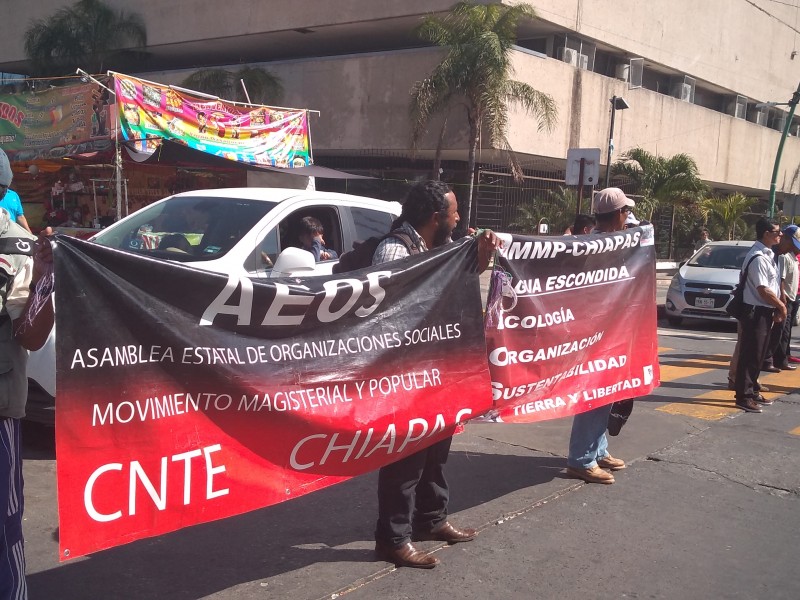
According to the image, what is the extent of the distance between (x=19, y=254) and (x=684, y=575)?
11.6 feet

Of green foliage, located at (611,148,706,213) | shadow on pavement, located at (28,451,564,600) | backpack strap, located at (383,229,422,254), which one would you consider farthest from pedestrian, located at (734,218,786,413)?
green foliage, located at (611,148,706,213)

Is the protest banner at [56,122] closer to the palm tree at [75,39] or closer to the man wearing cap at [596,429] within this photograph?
the man wearing cap at [596,429]

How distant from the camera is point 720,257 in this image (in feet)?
52.5

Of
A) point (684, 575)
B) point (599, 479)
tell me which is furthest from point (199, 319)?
point (599, 479)

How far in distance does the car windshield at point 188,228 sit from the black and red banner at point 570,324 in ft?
7.88

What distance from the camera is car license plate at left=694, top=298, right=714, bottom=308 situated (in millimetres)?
14992

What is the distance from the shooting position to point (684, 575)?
4207 mm

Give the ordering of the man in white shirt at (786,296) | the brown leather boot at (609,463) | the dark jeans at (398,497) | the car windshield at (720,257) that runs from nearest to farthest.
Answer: the dark jeans at (398,497) < the brown leather boot at (609,463) < the man in white shirt at (786,296) < the car windshield at (720,257)

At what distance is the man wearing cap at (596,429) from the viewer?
18.2ft

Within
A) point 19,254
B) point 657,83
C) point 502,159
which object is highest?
point 657,83

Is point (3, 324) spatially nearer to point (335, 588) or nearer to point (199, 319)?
point (199, 319)

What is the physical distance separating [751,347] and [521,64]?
18956 millimetres

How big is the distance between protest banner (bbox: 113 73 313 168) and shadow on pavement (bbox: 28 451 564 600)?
7.71 meters

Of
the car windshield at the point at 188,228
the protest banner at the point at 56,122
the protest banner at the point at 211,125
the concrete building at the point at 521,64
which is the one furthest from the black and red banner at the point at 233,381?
the concrete building at the point at 521,64
